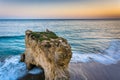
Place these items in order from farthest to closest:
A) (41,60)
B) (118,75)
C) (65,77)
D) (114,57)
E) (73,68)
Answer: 1. (114,57)
2. (73,68)
3. (118,75)
4. (41,60)
5. (65,77)

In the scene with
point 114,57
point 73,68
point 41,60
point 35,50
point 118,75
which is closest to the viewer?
point 41,60

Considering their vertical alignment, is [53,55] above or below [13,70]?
above

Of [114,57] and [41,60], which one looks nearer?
[41,60]

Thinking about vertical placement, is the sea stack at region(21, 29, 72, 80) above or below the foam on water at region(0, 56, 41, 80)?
above

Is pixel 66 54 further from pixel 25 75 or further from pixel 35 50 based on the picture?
pixel 25 75

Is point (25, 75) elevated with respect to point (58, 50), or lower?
lower

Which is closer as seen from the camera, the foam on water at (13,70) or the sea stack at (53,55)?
the sea stack at (53,55)

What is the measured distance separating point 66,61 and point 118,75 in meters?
4.73

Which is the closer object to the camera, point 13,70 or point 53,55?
point 53,55

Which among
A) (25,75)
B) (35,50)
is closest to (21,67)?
(25,75)

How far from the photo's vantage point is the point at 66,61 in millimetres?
9188

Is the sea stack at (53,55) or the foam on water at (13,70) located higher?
the sea stack at (53,55)

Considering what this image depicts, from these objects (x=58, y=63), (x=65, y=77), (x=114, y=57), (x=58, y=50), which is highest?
(x=58, y=50)

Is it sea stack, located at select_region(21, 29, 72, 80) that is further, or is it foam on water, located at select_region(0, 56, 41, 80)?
foam on water, located at select_region(0, 56, 41, 80)
